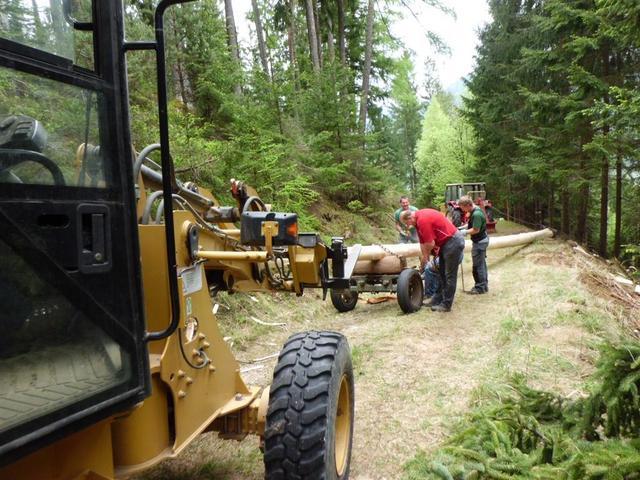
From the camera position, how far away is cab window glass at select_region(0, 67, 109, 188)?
1.43 metres

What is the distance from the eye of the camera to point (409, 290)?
7.98 meters

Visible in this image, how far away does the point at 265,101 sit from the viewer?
1337cm

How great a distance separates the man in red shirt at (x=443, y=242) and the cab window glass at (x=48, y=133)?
265 inches

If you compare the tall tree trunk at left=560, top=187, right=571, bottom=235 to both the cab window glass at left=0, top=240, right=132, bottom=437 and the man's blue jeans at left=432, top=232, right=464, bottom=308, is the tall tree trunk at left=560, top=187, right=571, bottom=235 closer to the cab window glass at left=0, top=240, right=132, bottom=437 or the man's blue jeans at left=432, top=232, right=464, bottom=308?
the man's blue jeans at left=432, top=232, right=464, bottom=308

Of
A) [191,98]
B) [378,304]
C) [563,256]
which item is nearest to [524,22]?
[563,256]

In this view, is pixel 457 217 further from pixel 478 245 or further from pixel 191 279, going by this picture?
pixel 191 279

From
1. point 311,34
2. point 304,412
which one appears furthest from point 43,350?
point 311,34

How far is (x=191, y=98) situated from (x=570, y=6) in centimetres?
1118

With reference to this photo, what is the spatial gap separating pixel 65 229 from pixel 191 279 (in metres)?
1.12

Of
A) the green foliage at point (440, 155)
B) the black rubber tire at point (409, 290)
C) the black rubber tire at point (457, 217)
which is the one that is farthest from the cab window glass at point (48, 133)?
the green foliage at point (440, 155)

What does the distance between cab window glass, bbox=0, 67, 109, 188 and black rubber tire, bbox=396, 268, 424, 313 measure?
656 centimetres

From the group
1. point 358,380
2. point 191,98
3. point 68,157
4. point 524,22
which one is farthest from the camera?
point 524,22

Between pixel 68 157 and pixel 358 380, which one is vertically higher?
pixel 68 157

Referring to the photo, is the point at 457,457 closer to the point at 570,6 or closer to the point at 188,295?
the point at 188,295
